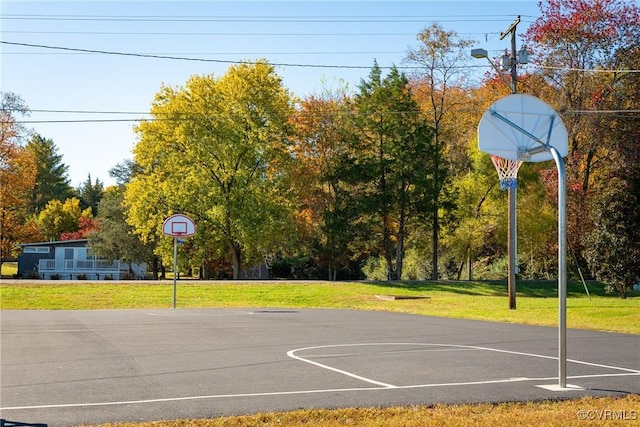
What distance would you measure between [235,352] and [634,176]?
2796 centimetres

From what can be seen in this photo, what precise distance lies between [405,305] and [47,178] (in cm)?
7696

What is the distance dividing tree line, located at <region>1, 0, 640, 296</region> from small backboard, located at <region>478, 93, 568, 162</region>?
25403 millimetres

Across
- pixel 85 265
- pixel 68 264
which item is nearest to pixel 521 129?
pixel 85 265

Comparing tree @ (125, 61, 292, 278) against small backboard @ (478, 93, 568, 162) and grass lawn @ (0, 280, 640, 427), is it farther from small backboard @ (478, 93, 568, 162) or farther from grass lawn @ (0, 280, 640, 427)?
small backboard @ (478, 93, 568, 162)

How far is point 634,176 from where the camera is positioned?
34531 mm

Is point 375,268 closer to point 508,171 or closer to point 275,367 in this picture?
point 508,171

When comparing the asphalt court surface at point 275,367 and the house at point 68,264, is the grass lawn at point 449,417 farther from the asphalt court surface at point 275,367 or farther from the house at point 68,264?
the house at point 68,264

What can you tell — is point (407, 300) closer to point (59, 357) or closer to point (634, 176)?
Answer: point (634, 176)

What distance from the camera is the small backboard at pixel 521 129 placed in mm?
11281

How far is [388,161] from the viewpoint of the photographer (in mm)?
43938

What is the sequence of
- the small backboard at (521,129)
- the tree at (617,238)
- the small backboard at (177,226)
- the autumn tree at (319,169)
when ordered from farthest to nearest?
the autumn tree at (319,169), the tree at (617,238), the small backboard at (177,226), the small backboard at (521,129)

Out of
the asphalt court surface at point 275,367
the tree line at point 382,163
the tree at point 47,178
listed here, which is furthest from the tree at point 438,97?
the tree at point 47,178

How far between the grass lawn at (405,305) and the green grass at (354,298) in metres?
0.03

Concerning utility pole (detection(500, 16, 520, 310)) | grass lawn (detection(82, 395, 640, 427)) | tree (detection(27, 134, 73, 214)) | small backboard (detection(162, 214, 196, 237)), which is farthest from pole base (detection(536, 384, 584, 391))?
tree (detection(27, 134, 73, 214))
